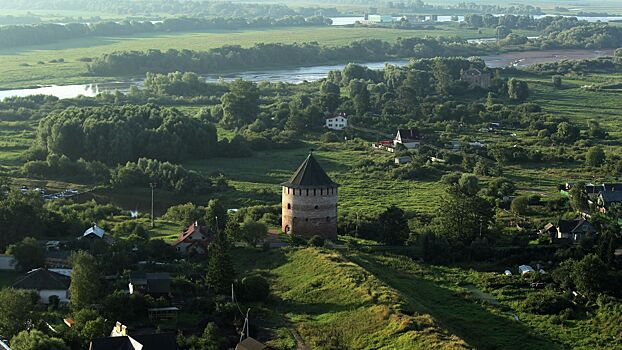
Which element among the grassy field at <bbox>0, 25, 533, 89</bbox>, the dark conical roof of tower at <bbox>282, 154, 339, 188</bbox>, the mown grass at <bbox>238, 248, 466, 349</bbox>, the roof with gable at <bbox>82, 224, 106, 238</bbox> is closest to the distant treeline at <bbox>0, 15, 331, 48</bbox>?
the grassy field at <bbox>0, 25, 533, 89</bbox>

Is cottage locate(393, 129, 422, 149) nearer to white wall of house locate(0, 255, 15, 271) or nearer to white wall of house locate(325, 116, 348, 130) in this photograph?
white wall of house locate(325, 116, 348, 130)

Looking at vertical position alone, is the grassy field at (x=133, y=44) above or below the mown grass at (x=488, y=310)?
below

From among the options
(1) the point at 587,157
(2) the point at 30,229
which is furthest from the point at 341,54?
(2) the point at 30,229

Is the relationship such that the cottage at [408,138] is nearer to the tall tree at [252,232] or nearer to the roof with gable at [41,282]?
the tall tree at [252,232]

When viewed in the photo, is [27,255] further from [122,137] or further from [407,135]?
[407,135]

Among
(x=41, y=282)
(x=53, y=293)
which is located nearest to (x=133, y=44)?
(x=41, y=282)

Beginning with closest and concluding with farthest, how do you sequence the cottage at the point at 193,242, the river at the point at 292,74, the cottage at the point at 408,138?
1. the cottage at the point at 193,242
2. the cottage at the point at 408,138
3. the river at the point at 292,74

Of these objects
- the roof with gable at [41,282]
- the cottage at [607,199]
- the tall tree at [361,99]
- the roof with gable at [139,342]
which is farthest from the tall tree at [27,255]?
the tall tree at [361,99]
